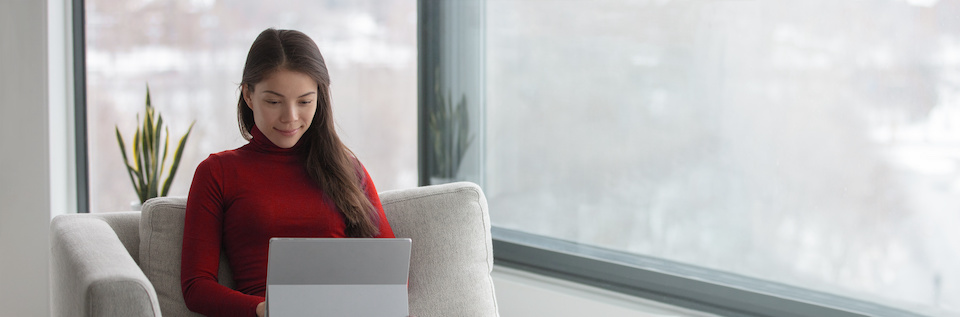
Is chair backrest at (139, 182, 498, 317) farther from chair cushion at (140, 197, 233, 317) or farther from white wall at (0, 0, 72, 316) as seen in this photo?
white wall at (0, 0, 72, 316)

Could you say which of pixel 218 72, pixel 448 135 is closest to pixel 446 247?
pixel 448 135

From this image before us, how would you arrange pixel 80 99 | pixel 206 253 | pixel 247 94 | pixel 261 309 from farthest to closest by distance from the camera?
pixel 80 99, pixel 247 94, pixel 206 253, pixel 261 309

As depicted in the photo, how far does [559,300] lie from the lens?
2365 millimetres

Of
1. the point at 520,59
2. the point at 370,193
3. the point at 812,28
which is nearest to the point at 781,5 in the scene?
the point at 812,28

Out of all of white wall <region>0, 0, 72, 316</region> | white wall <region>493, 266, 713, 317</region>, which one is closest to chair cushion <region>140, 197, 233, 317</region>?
white wall <region>493, 266, 713, 317</region>

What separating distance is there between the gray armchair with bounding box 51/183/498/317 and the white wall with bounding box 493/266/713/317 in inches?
21.0

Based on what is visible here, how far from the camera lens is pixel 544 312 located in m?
2.40

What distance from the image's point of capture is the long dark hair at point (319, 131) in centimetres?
167

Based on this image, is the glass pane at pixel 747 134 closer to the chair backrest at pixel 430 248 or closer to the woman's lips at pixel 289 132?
the chair backrest at pixel 430 248

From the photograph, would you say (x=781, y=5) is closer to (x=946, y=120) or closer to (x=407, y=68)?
(x=946, y=120)

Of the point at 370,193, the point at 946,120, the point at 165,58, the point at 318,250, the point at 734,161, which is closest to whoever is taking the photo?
the point at 318,250

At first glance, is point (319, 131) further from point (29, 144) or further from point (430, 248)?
point (29, 144)

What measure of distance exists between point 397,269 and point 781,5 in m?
1.21

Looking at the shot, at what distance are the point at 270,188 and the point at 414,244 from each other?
36 centimetres
